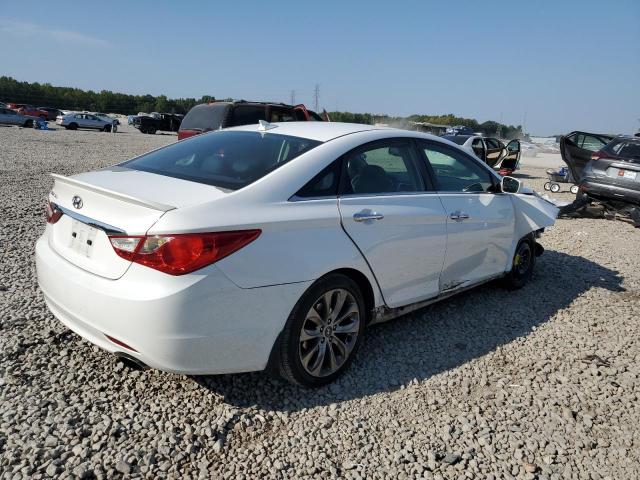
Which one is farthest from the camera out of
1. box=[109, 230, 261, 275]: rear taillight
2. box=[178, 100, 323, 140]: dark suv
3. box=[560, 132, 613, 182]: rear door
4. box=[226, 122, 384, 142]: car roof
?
box=[560, 132, 613, 182]: rear door

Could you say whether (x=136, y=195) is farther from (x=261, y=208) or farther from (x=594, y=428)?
(x=594, y=428)

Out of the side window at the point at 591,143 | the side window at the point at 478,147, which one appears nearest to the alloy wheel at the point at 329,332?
the side window at the point at 591,143

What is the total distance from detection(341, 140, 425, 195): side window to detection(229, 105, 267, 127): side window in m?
7.17

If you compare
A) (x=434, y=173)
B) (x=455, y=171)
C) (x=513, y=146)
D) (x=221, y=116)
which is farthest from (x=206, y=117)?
(x=513, y=146)

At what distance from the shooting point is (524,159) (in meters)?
28.4

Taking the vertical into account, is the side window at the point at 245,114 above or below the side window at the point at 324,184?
above

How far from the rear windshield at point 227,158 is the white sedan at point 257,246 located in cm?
1

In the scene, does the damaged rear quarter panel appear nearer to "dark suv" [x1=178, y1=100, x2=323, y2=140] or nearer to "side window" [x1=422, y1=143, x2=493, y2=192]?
"side window" [x1=422, y1=143, x2=493, y2=192]

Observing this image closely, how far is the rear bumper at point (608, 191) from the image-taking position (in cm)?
864

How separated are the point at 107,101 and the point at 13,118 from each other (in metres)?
35.5

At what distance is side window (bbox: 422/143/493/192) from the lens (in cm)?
390

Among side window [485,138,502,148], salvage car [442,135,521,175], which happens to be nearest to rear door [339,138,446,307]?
salvage car [442,135,521,175]

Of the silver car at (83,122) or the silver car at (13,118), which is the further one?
the silver car at (83,122)

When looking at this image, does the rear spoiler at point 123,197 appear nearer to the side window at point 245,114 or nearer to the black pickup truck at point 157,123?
the side window at point 245,114
